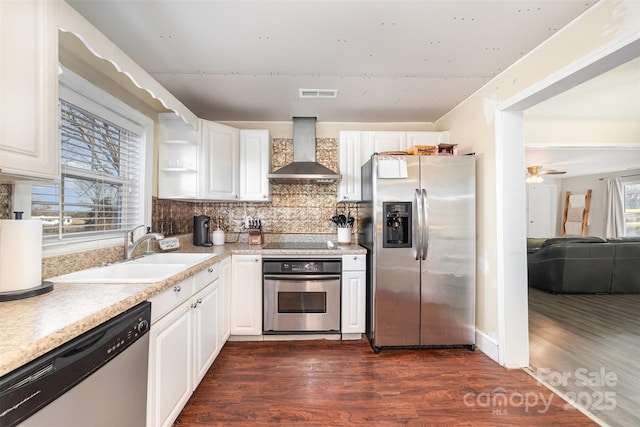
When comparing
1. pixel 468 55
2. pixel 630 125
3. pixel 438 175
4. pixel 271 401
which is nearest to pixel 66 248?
pixel 271 401

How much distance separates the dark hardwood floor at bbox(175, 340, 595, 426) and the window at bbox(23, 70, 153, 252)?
134cm

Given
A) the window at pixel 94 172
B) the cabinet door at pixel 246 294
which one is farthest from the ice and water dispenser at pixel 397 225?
the window at pixel 94 172

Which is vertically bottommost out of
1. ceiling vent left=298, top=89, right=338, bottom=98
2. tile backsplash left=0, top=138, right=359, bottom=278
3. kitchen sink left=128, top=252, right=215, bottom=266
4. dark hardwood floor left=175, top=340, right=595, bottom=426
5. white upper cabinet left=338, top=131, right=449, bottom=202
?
dark hardwood floor left=175, top=340, right=595, bottom=426

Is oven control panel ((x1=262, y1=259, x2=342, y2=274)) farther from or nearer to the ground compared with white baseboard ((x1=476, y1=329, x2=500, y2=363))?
farther from the ground

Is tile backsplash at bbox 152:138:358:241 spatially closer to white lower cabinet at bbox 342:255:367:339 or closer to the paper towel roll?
white lower cabinet at bbox 342:255:367:339

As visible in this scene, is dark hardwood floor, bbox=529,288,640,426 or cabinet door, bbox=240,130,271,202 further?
cabinet door, bbox=240,130,271,202

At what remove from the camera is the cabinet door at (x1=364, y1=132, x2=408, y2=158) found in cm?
295

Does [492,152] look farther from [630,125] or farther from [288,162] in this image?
[630,125]

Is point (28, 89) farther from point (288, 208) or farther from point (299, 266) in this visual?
point (288, 208)

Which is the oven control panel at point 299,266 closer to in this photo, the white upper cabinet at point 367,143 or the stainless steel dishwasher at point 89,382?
the white upper cabinet at point 367,143

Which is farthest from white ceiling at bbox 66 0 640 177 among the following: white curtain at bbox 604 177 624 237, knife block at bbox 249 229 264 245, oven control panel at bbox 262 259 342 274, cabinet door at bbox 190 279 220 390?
white curtain at bbox 604 177 624 237

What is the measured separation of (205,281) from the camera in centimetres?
189

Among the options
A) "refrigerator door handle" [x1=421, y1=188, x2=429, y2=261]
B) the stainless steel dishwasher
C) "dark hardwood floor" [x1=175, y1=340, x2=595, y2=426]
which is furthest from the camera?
"refrigerator door handle" [x1=421, y1=188, x2=429, y2=261]

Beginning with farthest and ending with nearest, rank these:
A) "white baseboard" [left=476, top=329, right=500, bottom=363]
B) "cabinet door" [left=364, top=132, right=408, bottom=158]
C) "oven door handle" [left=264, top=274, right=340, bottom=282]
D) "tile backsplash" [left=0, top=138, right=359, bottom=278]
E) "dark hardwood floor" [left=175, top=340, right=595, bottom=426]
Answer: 1. "tile backsplash" [left=0, top=138, right=359, bottom=278]
2. "cabinet door" [left=364, top=132, right=408, bottom=158]
3. "oven door handle" [left=264, top=274, right=340, bottom=282]
4. "white baseboard" [left=476, top=329, right=500, bottom=363]
5. "dark hardwood floor" [left=175, top=340, right=595, bottom=426]
